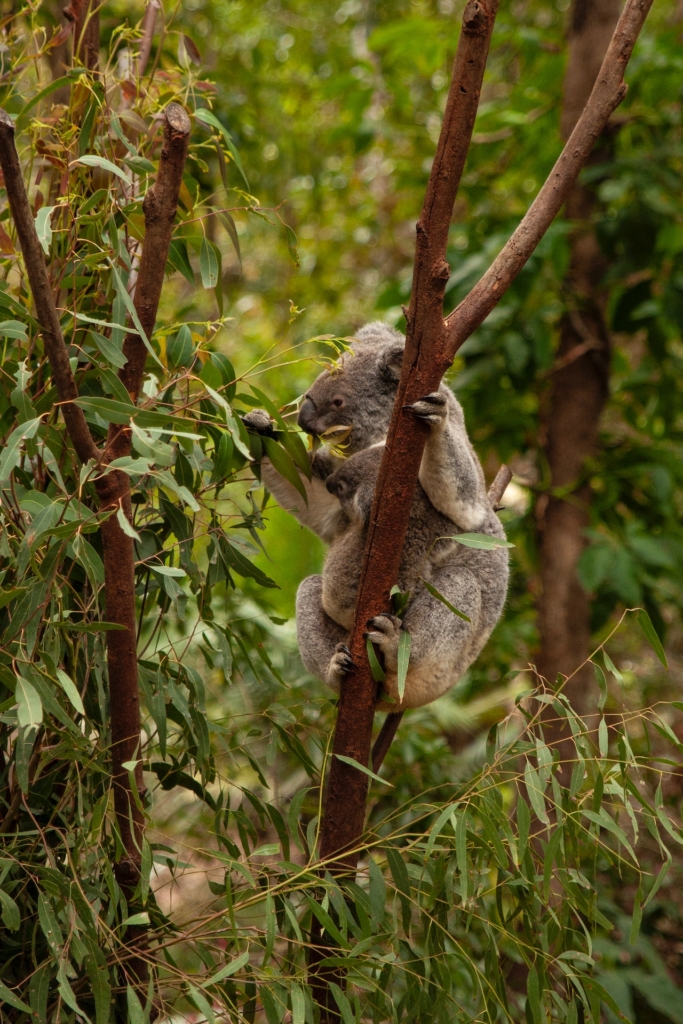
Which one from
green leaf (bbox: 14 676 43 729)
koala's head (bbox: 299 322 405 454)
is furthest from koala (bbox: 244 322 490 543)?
green leaf (bbox: 14 676 43 729)

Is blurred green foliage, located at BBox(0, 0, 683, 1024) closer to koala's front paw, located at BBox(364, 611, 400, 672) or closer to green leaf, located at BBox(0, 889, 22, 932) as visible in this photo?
green leaf, located at BBox(0, 889, 22, 932)

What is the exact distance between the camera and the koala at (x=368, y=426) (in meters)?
2.07

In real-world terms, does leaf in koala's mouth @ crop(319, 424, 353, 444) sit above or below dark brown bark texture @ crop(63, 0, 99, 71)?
below

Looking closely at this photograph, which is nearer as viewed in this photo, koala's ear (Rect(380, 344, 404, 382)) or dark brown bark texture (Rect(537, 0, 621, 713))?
koala's ear (Rect(380, 344, 404, 382))

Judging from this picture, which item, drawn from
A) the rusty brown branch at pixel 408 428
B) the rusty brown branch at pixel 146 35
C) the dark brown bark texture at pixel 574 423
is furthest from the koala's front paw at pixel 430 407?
the dark brown bark texture at pixel 574 423

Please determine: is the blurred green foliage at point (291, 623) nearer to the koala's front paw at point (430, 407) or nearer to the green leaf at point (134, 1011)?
the green leaf at point (134, 1011)

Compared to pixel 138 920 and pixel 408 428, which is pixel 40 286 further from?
pixel 138 920

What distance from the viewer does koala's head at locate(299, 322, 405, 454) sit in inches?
95.0

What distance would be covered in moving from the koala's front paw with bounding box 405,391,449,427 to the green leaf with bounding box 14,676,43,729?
80 centimetres

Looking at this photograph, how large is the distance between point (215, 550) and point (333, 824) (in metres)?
0.61

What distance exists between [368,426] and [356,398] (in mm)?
84

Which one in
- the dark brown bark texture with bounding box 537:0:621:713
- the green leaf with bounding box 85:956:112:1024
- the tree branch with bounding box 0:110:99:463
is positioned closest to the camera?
the tree branch with bounding box 0:110:99:463

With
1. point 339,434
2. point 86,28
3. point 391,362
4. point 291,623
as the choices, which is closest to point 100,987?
point 339,434

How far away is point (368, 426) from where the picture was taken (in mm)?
2455
